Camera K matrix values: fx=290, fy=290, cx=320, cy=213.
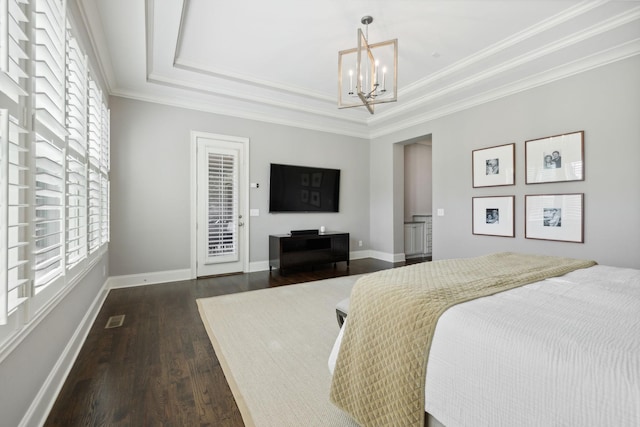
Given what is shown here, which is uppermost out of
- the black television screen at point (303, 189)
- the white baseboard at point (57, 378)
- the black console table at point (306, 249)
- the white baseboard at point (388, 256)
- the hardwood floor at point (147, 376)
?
the black television screen at point (303, 189)

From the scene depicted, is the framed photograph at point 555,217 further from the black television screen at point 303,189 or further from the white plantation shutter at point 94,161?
the white plantation shutter at point 94,161

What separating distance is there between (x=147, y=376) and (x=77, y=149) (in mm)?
1732

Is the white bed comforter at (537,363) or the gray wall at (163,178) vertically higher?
the gray wall at (163,178)

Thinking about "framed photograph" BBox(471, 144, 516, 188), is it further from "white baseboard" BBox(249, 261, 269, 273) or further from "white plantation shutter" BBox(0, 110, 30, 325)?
"white plantation shutter" BBox(0, 110, 30, 325)

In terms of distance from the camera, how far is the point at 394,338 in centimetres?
125

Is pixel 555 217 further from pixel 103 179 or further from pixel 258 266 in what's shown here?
pixel 103 179

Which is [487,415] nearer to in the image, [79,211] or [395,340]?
[395,340]

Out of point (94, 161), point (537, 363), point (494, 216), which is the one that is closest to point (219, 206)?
point (94, 161)

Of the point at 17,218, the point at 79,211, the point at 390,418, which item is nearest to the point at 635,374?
the point at 390,418

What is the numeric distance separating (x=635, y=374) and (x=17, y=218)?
87.5 inches

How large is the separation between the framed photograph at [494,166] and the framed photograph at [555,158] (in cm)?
19

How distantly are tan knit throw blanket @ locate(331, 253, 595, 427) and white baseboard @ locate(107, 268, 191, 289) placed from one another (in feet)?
12.1

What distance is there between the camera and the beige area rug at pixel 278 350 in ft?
5.19

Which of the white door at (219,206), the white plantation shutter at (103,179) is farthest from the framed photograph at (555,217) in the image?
the white plantation shutter at (103,179)
